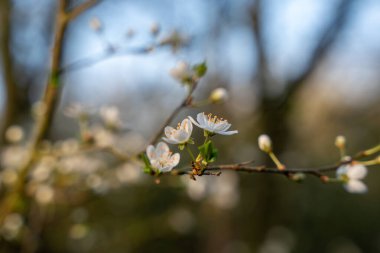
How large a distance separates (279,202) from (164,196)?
2.06 meters

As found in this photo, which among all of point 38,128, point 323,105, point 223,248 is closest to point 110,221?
point 223,248

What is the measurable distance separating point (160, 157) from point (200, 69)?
314 millimetres

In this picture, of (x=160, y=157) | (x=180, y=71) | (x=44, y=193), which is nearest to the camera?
(x=160, y=157)

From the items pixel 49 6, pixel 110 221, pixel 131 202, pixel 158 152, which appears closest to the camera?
pixel 158 152

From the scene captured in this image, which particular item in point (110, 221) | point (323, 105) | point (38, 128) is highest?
point (323, 105)

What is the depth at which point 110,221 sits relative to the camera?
4.95m

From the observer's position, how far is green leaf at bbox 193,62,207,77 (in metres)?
Answer: 1.07

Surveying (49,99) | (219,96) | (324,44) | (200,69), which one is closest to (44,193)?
(49,99)

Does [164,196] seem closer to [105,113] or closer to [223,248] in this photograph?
[223,248]

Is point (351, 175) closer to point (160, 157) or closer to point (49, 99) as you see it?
point (160, 157)

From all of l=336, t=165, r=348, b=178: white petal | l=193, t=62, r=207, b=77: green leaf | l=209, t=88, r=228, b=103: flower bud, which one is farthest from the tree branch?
l=336, t=165, r=348, b=178: white petal

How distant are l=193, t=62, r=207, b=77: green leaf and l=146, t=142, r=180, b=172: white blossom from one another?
28cm

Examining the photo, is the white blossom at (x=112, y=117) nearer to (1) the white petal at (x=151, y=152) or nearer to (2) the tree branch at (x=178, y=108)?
(2) the tree branch at (x=178, y=108)

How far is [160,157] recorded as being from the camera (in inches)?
34.5
